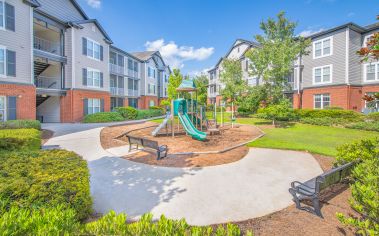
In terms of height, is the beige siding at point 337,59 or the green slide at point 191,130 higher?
the beige siding at point 337,59

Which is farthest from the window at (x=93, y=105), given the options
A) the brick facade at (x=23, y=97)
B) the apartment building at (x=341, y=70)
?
the apartment building at (x=341, y=70)

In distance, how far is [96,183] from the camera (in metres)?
6.35

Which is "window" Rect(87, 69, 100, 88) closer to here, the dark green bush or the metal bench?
the metal bench

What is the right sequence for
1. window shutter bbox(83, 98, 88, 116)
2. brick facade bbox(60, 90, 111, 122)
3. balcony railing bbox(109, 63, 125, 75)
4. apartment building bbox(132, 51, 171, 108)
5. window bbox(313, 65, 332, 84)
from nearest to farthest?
brick facade bbox(60, 90, 111, 122) → window shutter bbox(83, 98, 88, 116) → window bbox(313, 65, 332, 84) → balcony railing bbox(109, 63, 125, 75) → apartment building bbox(132, 51, 171, 108)

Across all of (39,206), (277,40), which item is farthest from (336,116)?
(39,206)

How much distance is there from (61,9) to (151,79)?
71.7 ft

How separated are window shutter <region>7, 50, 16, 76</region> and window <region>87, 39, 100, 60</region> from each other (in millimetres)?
8470

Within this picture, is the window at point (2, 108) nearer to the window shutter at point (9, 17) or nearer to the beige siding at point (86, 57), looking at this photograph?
the window shutter at point (9, 17)

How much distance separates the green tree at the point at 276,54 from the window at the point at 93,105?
1992 centimetres

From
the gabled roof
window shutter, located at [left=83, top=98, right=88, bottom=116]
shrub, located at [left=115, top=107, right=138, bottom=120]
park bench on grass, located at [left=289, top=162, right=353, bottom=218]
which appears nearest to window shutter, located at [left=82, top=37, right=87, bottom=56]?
the gabled roof

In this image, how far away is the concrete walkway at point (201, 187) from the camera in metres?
4.73

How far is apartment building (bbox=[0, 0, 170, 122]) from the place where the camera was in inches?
640

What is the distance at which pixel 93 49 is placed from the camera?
2489 cm

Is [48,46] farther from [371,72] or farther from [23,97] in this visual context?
[371,72]
